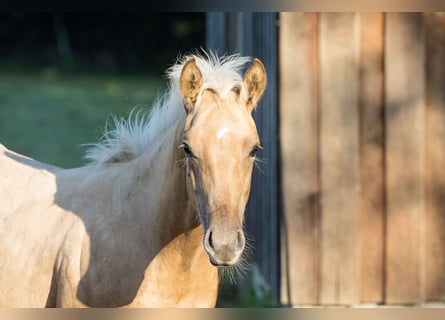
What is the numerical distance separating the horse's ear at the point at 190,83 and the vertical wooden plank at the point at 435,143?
249cm

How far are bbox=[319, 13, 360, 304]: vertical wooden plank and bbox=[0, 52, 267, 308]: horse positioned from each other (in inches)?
65.7

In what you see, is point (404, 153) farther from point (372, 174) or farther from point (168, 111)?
point (168, 111)

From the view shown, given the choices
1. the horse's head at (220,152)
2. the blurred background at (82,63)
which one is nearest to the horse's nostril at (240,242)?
the horse's head at (220,152)

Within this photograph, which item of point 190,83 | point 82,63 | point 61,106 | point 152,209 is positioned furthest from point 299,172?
point 82,63

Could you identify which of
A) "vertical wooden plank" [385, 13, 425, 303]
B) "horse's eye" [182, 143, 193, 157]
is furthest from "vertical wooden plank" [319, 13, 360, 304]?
"horse's eye" [182, 143, 193, 157]

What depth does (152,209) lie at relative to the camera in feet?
11.4

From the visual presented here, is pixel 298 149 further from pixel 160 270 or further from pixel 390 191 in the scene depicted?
pixel 160 270

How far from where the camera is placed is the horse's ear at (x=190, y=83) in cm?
321

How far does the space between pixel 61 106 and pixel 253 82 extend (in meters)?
16.3

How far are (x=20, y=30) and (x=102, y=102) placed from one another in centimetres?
680

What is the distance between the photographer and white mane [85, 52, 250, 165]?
3311mm

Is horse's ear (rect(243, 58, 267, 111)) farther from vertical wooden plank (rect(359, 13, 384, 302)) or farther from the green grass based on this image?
the green grass

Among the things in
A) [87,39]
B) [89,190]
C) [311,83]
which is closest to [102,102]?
[87,39]

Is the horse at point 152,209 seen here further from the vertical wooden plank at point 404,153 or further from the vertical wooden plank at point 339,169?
the vertical wooden plank at point 404,153
